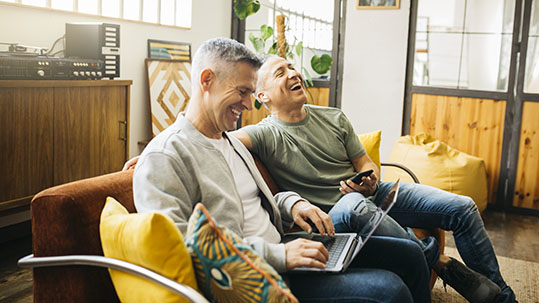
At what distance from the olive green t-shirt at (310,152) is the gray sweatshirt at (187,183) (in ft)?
2.31

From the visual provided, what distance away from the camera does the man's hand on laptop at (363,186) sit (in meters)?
2.32

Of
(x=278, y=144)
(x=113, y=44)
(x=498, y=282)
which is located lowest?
(x=498, y=282)

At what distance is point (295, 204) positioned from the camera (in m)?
1.89

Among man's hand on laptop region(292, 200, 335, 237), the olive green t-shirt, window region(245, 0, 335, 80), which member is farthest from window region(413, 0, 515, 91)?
man's hand on laptop region(292, 200, 335, 237)

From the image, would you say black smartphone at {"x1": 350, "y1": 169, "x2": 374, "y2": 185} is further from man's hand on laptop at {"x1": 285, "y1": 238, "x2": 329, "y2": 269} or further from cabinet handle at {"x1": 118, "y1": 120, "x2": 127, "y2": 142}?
cabinet handle at {"x1": 118, "y1": 120, "x2": 127, "y2": 142}

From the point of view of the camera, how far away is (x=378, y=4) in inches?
185

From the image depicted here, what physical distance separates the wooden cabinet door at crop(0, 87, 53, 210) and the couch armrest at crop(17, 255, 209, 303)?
150cm

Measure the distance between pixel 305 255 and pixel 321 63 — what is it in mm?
3437

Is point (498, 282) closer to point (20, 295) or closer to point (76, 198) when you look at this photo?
point (76, 198)

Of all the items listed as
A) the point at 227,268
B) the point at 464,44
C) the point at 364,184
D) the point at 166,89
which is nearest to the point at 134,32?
the point at 166,89

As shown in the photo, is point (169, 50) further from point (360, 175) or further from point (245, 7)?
point (360, 175)

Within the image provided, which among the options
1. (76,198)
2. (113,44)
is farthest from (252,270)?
(113,44)

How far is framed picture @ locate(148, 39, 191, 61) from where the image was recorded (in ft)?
14.1

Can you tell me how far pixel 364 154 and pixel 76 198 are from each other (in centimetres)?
158
